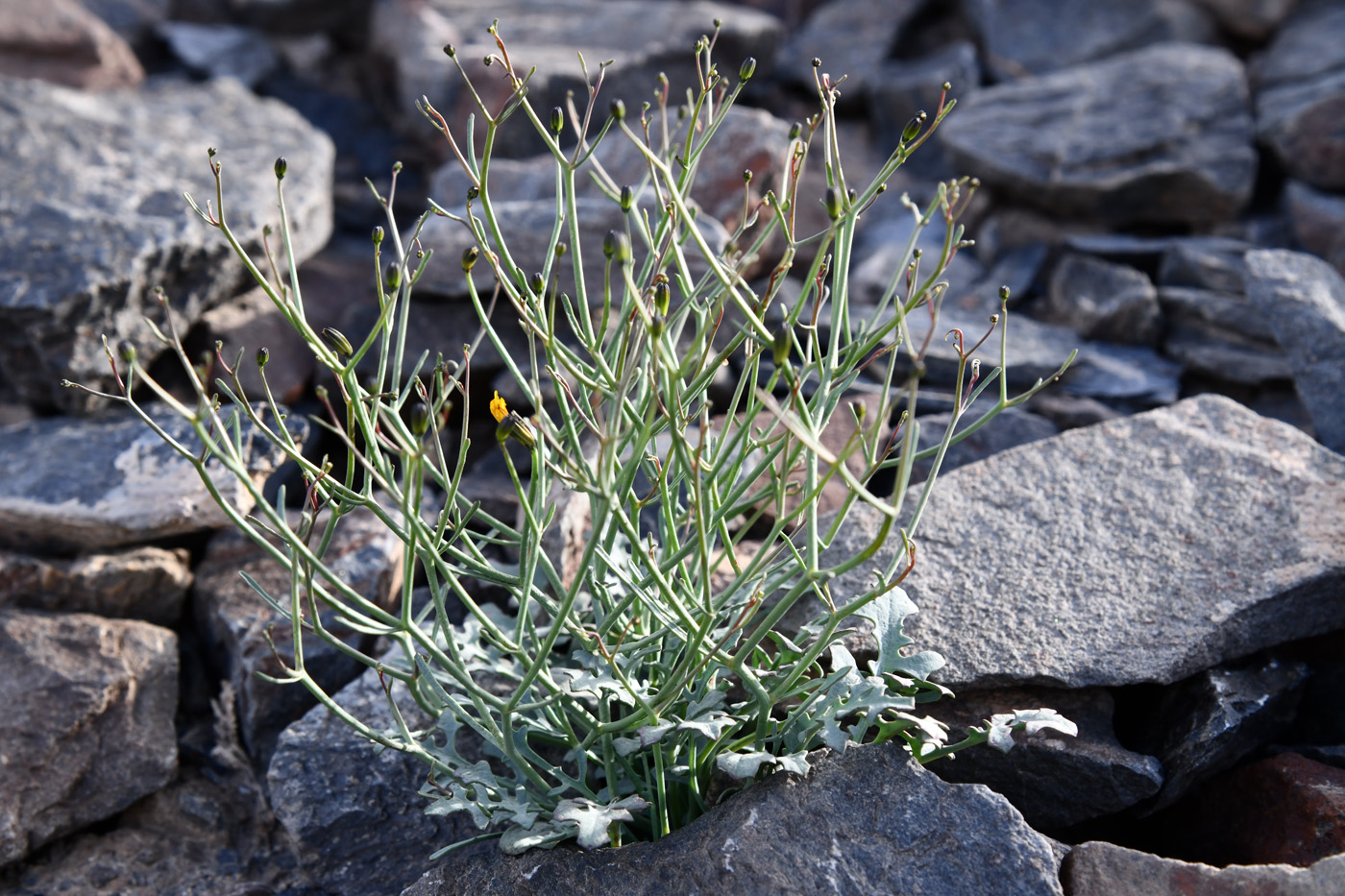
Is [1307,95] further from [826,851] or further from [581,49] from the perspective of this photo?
[826,851]

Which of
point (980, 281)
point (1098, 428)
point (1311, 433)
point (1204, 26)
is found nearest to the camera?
point (1098, 428)

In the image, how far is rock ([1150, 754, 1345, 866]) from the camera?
1925 mm

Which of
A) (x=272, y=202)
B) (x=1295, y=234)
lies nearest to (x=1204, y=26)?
(x=1295, y=234)

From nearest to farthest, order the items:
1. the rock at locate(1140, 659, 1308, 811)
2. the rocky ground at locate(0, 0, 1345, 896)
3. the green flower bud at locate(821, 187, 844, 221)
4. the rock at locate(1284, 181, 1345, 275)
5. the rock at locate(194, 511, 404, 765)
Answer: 1. the green flower bud at locate(821, 187, 844, 221)
2. the rocky ground at locate(0, 0, 1345, 896)
3. the rock at locate(1140, 659, 1308, 811)
4. the rock at locate(194, 511, 404, 765)
5. the rock at locate(1284, 181, 1345, 275)

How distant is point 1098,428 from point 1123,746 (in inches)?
33.1

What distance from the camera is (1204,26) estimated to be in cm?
534

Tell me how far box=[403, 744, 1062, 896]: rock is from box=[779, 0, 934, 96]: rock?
15.0 feet

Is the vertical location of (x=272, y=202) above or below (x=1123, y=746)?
above

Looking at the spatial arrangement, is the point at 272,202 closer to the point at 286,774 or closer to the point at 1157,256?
the point at 286,774

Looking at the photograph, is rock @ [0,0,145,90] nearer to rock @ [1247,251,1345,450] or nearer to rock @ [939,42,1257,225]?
rock @ [939,42,1257,225]

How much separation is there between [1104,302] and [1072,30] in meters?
2.47

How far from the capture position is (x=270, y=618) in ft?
8.68

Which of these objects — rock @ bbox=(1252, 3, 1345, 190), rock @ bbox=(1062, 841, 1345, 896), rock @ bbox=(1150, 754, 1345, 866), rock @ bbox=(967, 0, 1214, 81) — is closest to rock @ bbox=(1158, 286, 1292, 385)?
rock @ bbox=(1252, 3, 1345, 190)

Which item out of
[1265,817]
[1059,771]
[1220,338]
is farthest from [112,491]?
[1220,338]
